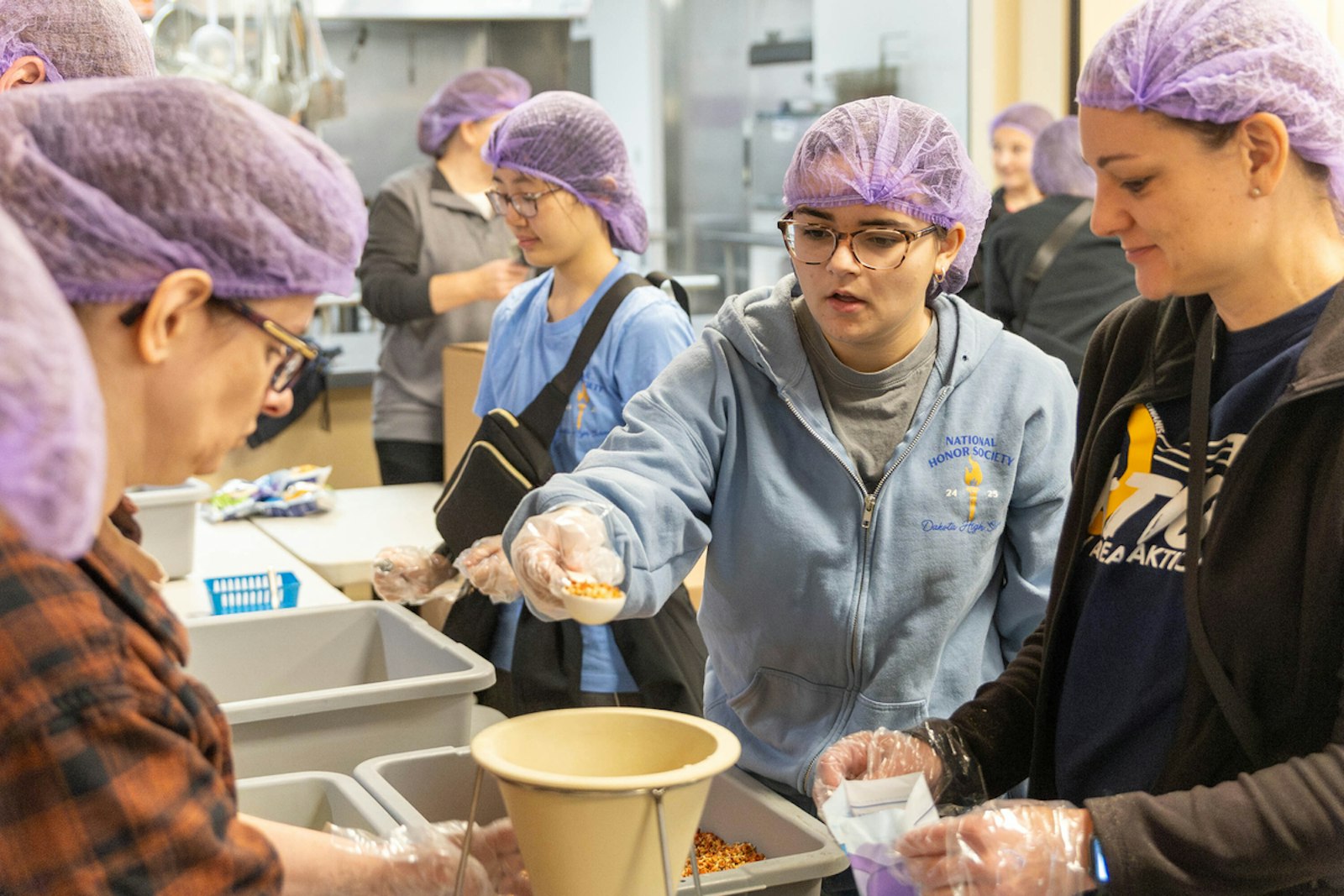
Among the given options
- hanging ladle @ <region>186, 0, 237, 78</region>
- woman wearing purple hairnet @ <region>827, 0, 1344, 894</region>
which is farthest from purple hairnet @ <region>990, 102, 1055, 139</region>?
woman wearing purple hairnet @ <region>827, 0, 1344, 894</region>

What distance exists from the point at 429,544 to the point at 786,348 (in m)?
1.50

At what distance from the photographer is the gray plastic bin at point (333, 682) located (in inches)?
67.4

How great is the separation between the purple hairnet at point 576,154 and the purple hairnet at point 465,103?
1.04 meters

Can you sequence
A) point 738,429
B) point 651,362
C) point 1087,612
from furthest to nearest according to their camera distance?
point 651,362 → point 738,429 → point 1087,612

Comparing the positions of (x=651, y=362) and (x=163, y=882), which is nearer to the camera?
(x=163, y=882)

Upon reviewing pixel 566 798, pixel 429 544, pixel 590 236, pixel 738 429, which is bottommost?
pixel 429 544

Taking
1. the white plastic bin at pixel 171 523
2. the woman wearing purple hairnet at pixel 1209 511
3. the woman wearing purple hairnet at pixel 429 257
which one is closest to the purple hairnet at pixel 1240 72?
the woman wearing purple hairnet at pixel 1209 511

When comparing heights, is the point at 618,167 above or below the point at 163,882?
above

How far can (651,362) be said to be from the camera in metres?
2.19

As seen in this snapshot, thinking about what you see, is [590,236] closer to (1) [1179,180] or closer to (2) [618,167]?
(2) [618,167]

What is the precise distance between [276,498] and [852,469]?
213 centimetres

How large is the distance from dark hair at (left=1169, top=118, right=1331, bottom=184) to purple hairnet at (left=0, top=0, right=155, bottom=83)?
128cm

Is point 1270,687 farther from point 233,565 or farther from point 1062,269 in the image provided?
point 1062,269

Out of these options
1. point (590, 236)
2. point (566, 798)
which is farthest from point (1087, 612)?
point (590, 236)
